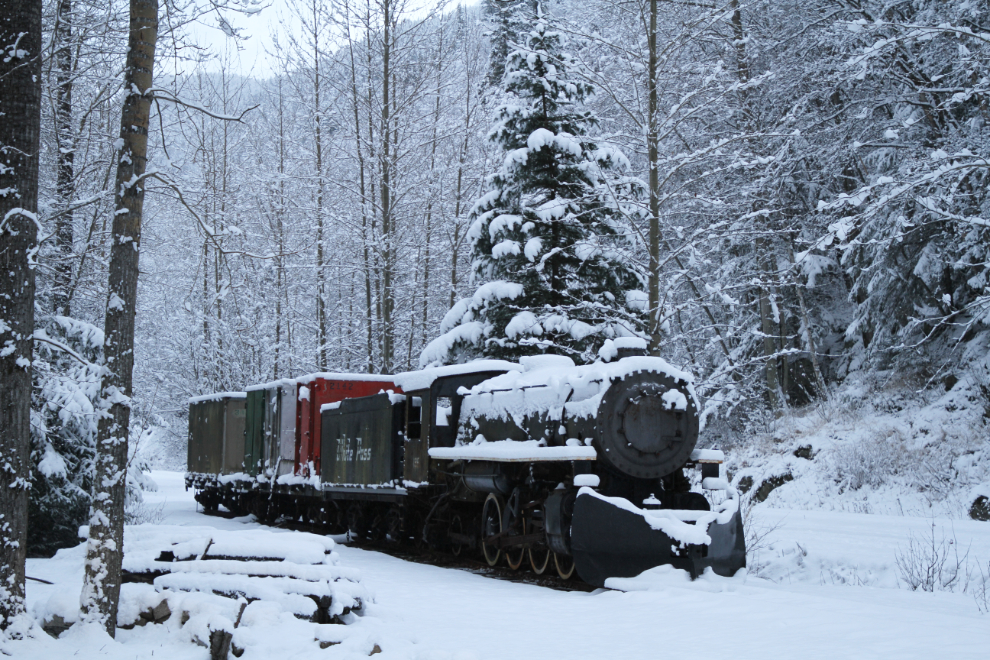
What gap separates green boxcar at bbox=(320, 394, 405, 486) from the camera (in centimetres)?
1358

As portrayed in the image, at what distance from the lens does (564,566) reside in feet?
33.3

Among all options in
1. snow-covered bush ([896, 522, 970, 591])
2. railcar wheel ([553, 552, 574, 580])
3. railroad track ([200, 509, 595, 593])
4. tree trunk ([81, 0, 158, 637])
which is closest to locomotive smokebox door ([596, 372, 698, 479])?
railcar wheel ([553, 552, 574, 580])

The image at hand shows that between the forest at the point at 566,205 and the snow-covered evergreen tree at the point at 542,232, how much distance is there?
62 millimetres

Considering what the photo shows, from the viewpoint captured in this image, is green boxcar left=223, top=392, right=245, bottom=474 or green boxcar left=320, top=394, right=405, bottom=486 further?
green boxcar left=223, top=392, right=245, bottom=474

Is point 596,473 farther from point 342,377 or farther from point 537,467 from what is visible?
point 342,377

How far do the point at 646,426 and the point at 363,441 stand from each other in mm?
6217

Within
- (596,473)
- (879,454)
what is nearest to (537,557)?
(596,473)

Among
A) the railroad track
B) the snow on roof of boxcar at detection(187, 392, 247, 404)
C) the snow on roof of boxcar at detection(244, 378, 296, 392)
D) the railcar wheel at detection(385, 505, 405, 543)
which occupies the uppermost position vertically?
the snow on roof of boxcar at detection(244, 378, 296, 392)

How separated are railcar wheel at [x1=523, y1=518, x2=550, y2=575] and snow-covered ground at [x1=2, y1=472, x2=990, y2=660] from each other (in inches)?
24.5

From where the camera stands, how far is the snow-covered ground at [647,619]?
5.99 m

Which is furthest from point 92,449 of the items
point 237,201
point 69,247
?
point 237,201

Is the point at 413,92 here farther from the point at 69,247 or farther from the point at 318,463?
the point at 69,247

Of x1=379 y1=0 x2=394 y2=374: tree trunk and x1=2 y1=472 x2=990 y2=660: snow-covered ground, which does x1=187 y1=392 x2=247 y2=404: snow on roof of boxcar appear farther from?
x1=2 y1=472 x2=990 y2=660: snow-covered ground

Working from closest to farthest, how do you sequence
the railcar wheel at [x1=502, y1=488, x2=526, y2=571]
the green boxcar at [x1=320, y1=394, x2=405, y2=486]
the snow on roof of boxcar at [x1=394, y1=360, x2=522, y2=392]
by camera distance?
the railcar wheel at [x1=502, y1=488, x2=526, y2=571]
the snow on roof of boxcar at [x1=394, y1=360, x2=522, y2=392]
the green boxcar at [x1=320, y1=394, x2=405, y2=486]
